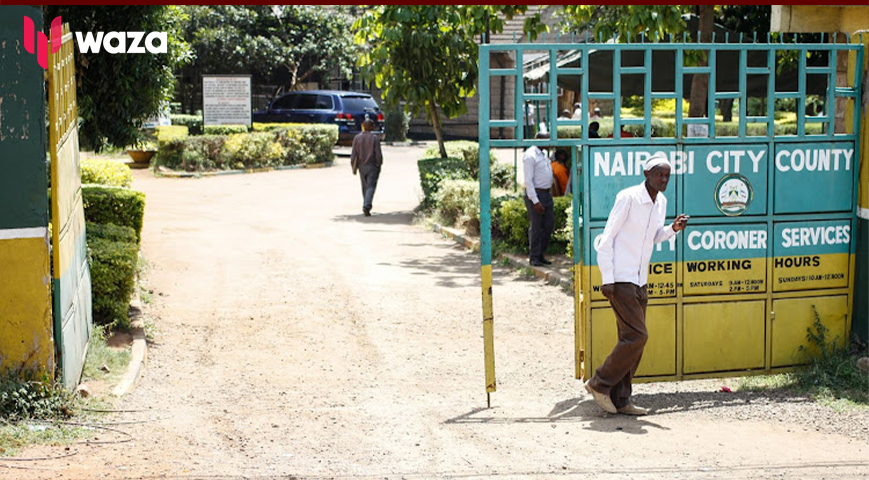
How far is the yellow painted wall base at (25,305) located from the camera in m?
6.34

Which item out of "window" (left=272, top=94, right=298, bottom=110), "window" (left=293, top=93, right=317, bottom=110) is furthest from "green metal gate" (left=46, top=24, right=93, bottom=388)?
"window" (left=272, top=94, right=298, bottom=110)

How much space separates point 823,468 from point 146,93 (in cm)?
774

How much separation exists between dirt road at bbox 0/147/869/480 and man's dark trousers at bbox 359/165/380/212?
3.56 m

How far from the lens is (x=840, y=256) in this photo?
775 centimetres

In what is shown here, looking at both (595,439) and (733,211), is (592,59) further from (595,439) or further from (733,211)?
(595,439)

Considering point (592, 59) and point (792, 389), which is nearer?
point (792, 389)

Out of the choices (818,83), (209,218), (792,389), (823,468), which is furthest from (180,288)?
(818,83)

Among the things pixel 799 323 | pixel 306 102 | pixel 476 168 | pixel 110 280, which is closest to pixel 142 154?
pixel 306 102

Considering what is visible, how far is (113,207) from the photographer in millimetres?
10820

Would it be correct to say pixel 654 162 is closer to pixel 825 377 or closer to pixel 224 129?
pixel 825 377

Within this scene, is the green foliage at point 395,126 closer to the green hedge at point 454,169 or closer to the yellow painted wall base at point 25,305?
the green hedge at point 454,169

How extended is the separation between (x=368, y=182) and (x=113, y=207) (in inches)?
279

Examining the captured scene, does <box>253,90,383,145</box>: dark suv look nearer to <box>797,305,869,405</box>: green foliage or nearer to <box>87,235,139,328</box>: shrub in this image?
<box>87,235,139,328</box>: shrub

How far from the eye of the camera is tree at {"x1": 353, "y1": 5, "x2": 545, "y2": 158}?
54.9 ft
